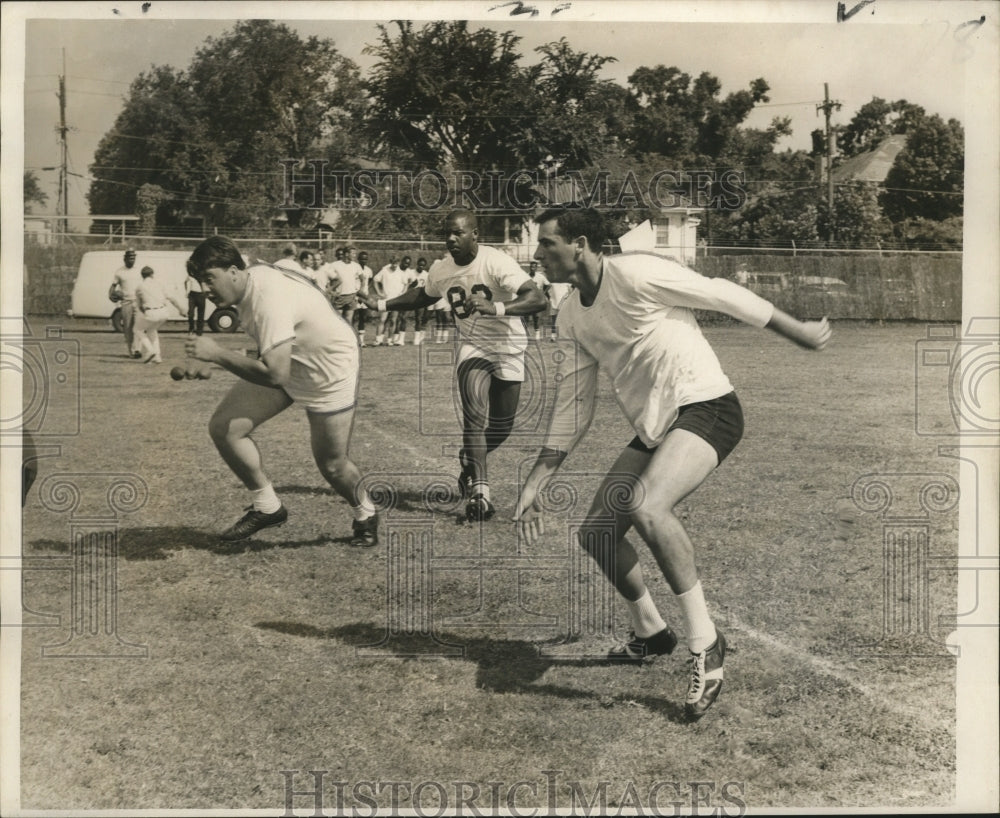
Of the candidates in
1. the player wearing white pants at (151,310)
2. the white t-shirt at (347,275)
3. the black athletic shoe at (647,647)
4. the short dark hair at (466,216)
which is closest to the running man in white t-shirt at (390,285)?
the white t-shirt at (347,275)

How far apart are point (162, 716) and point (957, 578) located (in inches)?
162

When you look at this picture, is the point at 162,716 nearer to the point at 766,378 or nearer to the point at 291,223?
the point at 291,223

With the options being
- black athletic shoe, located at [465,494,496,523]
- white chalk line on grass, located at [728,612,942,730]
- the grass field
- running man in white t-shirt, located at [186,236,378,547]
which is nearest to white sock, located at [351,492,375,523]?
running man in white t-shirt, located at [186,236,378,547]

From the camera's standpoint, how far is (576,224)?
15.1ft

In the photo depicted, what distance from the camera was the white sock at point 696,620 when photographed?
179 inches

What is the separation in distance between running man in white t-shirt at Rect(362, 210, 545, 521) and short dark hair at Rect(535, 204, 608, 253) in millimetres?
1095

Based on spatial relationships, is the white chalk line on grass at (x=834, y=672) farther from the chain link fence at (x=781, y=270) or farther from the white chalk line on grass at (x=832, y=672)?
the chain link fence at (x=781, y=270)

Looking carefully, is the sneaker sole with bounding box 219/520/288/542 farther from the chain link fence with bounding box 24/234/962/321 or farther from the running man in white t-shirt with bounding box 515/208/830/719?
the running man in white t-shirt with bounding box 515/208/830/719

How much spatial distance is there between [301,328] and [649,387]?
6.53 ft

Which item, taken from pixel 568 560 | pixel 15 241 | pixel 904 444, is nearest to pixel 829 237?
pixel 904 444

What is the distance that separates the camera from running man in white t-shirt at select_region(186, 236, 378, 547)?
5.29 metres

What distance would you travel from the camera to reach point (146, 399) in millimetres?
5641

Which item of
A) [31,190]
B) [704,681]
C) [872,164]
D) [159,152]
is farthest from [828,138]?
[31,190]

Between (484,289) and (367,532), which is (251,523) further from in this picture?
(484,289)
